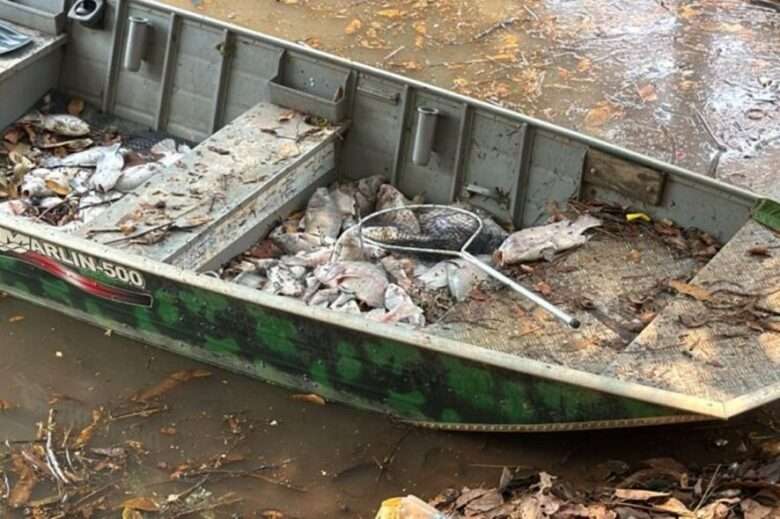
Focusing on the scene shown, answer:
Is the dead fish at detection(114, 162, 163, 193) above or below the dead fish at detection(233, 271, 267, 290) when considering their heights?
above

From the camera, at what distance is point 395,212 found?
7.43 metres

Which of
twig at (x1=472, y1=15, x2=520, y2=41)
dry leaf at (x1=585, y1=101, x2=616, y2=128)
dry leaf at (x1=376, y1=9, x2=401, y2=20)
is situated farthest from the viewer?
dry leaf at (x1=376, y1=9, x2=401, y2=20)

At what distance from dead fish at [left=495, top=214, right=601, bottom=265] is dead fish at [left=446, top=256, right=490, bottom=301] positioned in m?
0.18

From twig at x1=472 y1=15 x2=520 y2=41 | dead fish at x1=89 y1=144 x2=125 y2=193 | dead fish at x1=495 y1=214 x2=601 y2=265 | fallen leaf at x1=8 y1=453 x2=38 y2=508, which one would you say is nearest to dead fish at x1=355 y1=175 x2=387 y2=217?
dead fish at x1=495 y1=214 x2=601 y2=265

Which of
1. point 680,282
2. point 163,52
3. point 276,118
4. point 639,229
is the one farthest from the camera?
point 163,52

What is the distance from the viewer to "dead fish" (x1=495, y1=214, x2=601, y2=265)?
269 inches

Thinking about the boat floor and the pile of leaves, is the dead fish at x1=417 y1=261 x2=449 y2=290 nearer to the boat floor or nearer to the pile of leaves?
the boat floor

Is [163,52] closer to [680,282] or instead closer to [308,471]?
[308,471]

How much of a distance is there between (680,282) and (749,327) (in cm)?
58

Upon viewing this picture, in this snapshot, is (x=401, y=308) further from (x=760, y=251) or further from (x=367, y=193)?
(x=760, y=251)

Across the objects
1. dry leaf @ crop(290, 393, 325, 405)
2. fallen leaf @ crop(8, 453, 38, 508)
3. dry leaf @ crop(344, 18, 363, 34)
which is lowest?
fallen leaf @ crop(8, 453, 38, 508)

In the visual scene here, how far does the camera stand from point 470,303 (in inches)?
259

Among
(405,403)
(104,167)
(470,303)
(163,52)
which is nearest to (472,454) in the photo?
(405,403)

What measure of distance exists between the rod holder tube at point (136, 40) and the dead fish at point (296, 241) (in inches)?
82.3
